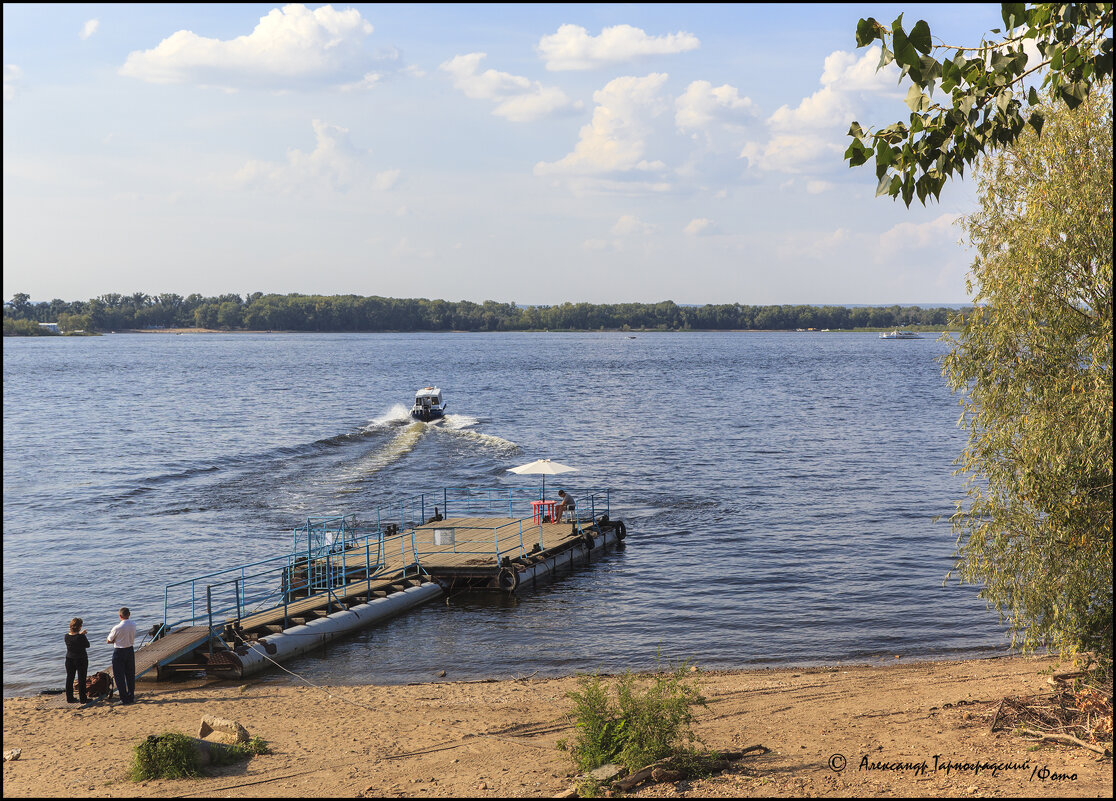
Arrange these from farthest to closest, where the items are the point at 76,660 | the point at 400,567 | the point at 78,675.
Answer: the point at 400,567
the point at 78,675
the point at 76,660

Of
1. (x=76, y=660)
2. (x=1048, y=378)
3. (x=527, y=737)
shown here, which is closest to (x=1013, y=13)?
(x=1048, y=378)

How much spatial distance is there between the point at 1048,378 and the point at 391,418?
65067mm

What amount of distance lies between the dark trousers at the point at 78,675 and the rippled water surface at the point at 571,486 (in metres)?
3.01

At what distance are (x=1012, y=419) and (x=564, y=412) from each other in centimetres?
6537

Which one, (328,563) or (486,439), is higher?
(328,563)

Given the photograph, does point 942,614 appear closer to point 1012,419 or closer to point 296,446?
point 1012,419

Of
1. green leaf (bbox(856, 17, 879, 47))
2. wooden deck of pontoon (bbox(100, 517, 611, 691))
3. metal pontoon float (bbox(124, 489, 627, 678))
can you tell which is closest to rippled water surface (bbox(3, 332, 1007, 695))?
metal pontoon float (bbox(124, 489, 627, 678))

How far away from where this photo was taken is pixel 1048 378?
12.8 m

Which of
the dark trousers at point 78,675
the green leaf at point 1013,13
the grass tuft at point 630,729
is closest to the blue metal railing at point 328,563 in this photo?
the dark trousers at point 78,675

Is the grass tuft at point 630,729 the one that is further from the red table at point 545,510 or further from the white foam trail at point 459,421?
the white foam trail at point 459,421

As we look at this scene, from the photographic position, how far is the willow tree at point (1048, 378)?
1216cm

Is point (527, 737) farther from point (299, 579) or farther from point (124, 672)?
point (299, 579)

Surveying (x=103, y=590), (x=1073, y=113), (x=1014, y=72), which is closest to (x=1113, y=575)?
(x=1073, y=113)

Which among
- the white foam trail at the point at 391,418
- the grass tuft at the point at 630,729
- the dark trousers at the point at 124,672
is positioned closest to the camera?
the grass tuft at the point at 630,729
